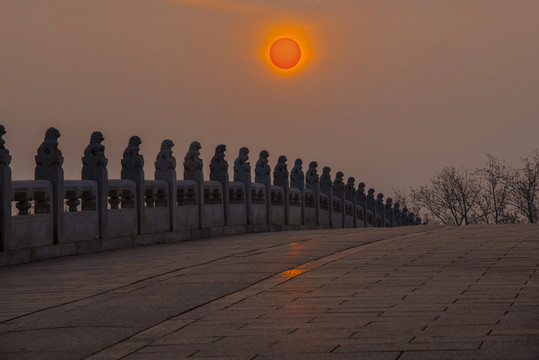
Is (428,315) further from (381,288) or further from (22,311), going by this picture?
(22,311)

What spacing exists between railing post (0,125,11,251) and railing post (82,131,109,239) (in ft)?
9.20

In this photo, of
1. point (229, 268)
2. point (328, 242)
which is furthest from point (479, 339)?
point (328, 242)

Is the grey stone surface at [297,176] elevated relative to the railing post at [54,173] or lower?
elevated

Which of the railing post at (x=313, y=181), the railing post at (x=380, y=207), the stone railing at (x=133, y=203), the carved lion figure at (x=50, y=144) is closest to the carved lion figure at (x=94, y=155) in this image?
the stone railing at (x=133, y=203)

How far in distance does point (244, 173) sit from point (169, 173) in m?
4.78

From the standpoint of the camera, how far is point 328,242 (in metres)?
16.6

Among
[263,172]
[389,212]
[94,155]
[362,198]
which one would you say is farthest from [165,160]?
[389,212]

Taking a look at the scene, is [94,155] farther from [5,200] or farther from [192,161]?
[192,161]

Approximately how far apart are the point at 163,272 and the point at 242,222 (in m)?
11.7

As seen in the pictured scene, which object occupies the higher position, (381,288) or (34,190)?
(34,190)

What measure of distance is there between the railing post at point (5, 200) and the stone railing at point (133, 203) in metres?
0.01

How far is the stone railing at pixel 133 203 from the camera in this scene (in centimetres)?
1587

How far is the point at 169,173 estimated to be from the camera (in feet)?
69.1

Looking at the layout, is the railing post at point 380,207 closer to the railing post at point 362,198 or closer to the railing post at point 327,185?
the railing post at point 362,198
